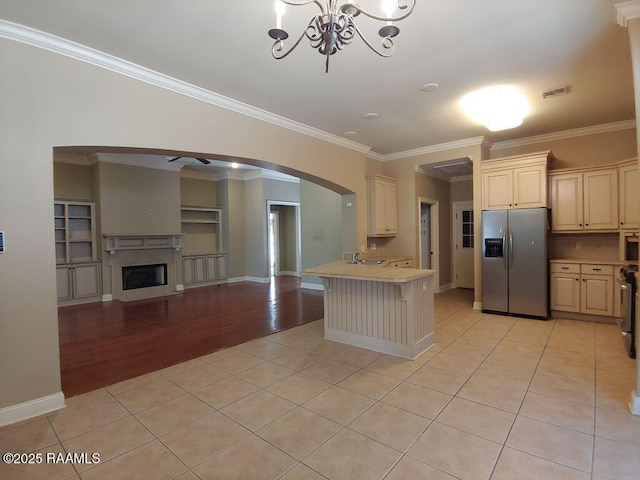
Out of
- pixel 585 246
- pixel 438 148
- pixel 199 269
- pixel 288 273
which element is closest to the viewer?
pixel 585 246

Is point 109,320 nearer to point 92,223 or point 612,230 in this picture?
point 92,223

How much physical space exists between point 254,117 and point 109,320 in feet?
13.0

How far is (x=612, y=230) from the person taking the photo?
180 inches

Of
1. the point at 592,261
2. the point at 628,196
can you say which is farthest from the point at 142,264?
the point at 628,196

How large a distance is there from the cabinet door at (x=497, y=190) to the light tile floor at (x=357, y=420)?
2.27 m

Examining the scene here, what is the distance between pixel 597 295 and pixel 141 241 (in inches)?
320

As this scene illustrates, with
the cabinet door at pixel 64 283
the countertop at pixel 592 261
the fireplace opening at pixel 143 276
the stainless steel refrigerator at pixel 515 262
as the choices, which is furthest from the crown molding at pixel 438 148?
the cabinet door at pixel 64 283

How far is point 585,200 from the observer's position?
4.71m

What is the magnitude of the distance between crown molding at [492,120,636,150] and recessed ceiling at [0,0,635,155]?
1.71ft

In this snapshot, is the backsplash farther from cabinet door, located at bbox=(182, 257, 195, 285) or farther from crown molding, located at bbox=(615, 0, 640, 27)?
cabinet door, located at bbox=(182, 257, 195, 285)

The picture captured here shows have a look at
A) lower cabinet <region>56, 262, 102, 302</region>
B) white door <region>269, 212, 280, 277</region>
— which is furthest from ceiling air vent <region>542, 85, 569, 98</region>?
white door <region>269, 212, 280, 277</region>

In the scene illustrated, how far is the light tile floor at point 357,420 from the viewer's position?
6.23 ft

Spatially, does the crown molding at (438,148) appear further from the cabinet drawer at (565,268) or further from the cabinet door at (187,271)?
the cabinet door at (187,271)

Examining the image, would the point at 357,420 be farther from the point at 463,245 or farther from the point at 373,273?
the point at 463,245
